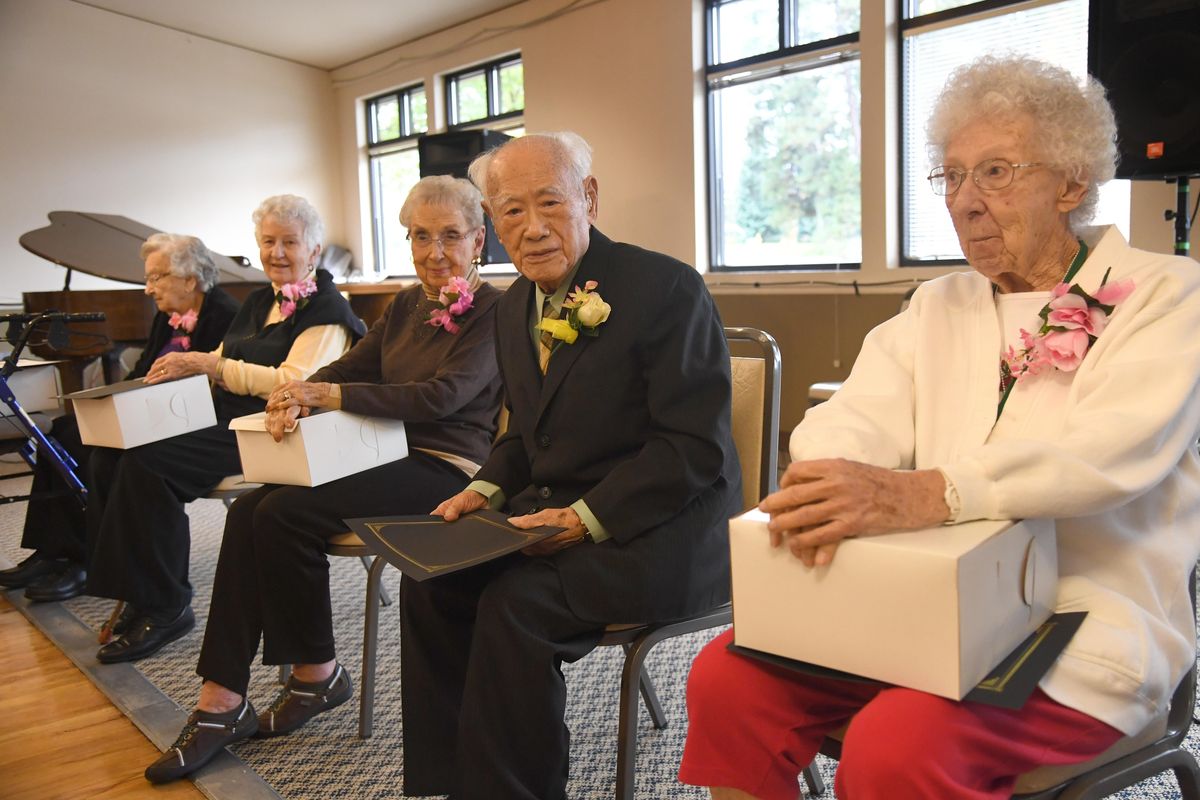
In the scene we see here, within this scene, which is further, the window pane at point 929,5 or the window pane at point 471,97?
the window pane at point 471,97

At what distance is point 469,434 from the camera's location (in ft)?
7.44

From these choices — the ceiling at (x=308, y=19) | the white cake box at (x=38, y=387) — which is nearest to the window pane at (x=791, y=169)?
the ceiling at (x=308, y=19)

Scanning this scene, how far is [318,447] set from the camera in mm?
2029

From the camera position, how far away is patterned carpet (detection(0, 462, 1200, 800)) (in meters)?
1.82

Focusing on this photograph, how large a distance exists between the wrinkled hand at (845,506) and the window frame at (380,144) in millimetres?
7992

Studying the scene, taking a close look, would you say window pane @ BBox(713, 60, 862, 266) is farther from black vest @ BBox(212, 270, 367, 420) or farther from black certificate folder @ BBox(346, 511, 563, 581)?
black certificate folder @ BBox(346, 511, 563, 581)

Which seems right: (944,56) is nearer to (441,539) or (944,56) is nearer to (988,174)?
(988,174)

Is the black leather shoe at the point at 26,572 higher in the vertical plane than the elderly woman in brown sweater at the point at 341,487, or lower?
lower

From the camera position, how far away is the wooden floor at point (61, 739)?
189 cm

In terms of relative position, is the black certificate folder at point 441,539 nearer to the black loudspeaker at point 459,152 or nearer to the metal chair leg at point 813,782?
the metal chair leg at point 813,782

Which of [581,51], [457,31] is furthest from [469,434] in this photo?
[457,31]

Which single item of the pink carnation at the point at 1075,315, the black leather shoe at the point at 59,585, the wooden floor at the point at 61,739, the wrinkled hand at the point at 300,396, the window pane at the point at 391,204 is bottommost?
the wooden floor at the point at 61,739

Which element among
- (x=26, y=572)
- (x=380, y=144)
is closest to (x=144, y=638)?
(x=26, y=572)

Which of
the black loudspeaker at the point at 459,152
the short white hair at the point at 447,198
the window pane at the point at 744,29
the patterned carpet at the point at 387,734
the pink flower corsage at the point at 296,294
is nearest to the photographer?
the patterned carpet at the point at 387,734
